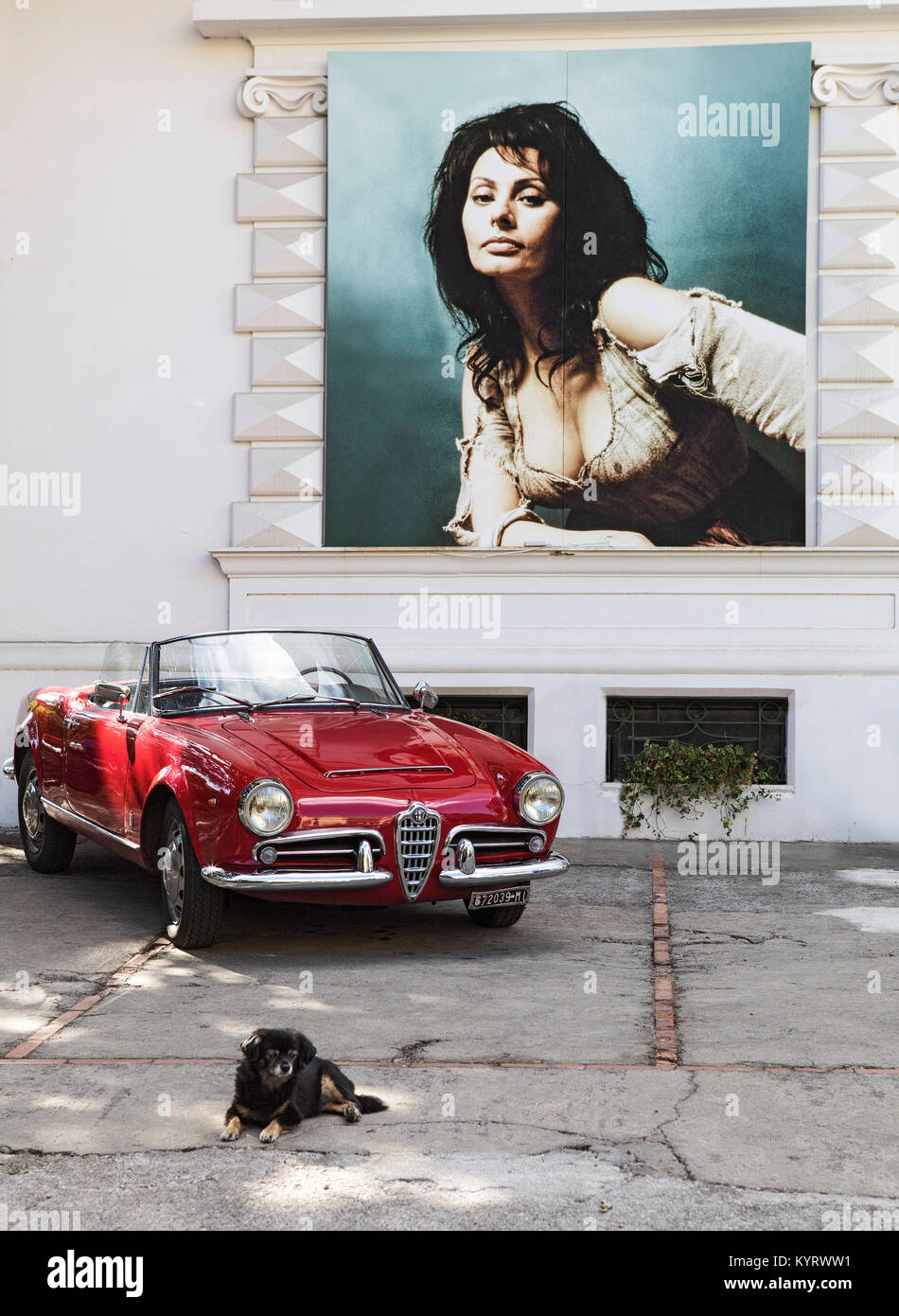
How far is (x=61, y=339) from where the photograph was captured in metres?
11.5

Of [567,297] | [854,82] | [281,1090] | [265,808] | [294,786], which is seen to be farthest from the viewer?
[567,297]

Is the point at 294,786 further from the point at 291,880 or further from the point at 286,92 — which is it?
the point at 286,92

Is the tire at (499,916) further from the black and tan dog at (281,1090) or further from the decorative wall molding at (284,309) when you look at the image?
the decorative wall molding at (284,309)

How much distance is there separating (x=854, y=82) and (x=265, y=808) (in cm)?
805

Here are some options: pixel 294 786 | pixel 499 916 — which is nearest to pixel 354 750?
pixel 294 786

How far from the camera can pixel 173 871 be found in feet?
22.3

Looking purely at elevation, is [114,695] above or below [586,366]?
below

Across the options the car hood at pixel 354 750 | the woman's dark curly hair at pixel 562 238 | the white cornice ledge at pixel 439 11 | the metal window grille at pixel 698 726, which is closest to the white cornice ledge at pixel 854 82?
the white cornice ledge at pixel 439 11

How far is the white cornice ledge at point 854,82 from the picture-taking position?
35.7ft

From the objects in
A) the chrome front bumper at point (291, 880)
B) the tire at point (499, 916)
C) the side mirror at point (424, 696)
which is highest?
the side mirror at point (424, 696)

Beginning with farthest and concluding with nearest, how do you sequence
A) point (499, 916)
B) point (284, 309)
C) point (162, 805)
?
point (284, 309)
point (499, 916)
point (162, 805)

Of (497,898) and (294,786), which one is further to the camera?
(497,898)

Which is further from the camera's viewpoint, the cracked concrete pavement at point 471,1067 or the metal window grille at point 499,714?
the metal window grille at point 499,714

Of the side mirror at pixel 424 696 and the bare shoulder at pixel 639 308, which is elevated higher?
the bare shoulder at pixel 639 308
